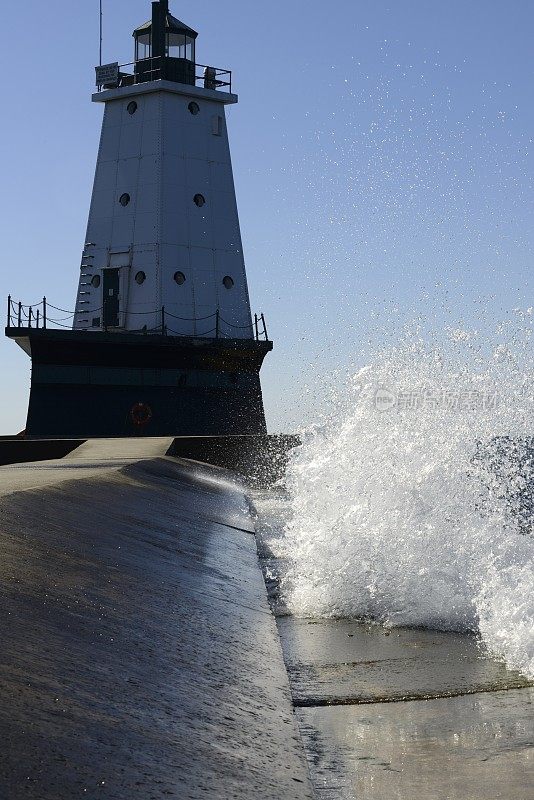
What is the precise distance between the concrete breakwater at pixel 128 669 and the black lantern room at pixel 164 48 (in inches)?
1077

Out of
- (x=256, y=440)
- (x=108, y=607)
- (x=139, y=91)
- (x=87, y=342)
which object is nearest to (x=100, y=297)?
(x=87, y=342)

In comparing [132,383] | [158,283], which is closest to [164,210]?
[158,283]

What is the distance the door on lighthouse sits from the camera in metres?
29.3

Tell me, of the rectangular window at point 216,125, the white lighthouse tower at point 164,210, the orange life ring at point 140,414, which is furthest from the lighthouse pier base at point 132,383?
the rectangular window at point 216,125

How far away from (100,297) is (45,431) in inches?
185

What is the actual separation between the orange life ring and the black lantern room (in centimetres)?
981

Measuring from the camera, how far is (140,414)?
2725 centimetres

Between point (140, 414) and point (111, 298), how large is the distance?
4080 millimetres

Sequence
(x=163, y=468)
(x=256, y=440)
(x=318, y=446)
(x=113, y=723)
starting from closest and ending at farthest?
1. (x=113, y=723)
2. (x=318, y=446)
3. (x=163, y=468)
4. (x=256, y=440)

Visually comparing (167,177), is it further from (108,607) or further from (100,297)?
(108,607)

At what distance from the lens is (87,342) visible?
27078mm

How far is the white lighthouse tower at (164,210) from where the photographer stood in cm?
2916

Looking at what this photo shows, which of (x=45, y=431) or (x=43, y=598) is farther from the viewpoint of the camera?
(x=45, y=431)

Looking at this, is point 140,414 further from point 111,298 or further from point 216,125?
point 216,125
